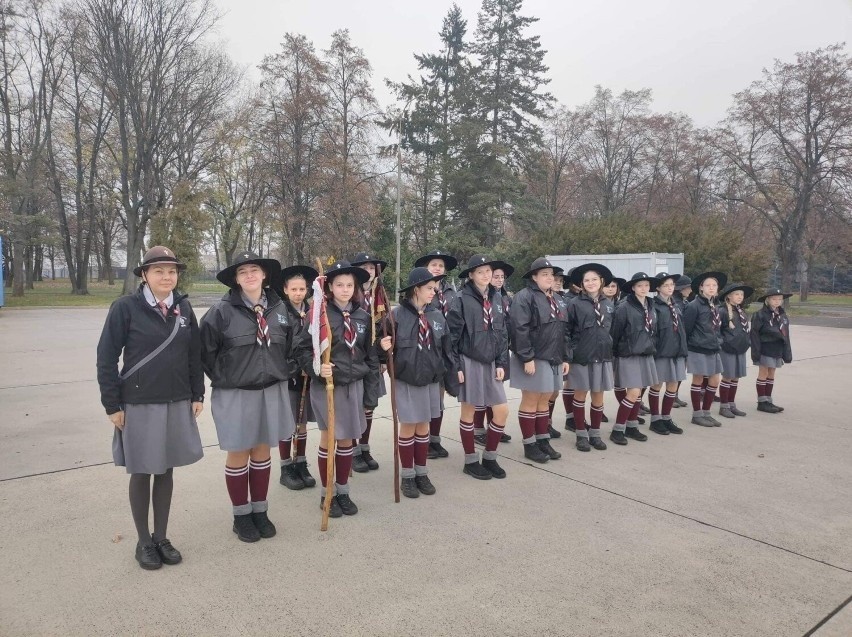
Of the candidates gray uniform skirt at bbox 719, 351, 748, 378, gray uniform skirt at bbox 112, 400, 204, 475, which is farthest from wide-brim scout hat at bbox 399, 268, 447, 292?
gray uniform skirt at bbox 719, 351, 748, 378

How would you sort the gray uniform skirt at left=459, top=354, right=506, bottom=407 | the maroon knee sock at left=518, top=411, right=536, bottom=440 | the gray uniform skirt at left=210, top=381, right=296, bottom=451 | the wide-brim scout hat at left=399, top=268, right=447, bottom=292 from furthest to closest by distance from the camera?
the maroon knee sock at left=518, top=411, right=536, bottom=440 < the gray uniform skirt at left=459, top=354, right=506, bottom=407 < the wide-brim scout hat at left=399, top=268, right=447, bottom=292 < the gray uniform skirt at left=210, top=381, right=296, bottom=451

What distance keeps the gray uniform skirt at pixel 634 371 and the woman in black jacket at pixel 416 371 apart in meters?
2.52

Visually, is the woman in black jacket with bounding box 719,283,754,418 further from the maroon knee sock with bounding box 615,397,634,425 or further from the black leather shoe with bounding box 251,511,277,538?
the black leather shoe with bounding box 251,511,277,538

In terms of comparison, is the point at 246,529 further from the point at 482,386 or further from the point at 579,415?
the point at 579,415

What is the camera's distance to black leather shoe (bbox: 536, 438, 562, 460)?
571 cm

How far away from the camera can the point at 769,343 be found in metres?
7.95

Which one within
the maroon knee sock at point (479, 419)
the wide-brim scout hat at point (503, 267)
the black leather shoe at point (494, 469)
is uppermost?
the wide-brim scout hat at point (503, 267)

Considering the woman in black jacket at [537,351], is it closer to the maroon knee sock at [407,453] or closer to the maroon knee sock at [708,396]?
the maroon knee sock at [407,453]

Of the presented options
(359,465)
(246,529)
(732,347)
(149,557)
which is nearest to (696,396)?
(732,347)

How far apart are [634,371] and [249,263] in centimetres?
440

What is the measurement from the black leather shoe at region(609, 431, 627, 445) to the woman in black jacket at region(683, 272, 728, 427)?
151cm

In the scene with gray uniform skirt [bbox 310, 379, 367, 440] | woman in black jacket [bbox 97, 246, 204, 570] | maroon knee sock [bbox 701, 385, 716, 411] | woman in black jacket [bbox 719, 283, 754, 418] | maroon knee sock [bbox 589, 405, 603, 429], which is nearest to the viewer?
woman in black jacket [bbox 97, 246, 204, 570]

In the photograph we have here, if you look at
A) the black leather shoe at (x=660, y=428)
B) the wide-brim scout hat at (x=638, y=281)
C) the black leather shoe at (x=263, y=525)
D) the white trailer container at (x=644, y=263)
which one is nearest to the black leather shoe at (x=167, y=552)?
the black leather shoe at (x=263, y=525)

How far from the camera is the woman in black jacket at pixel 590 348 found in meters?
5.98
